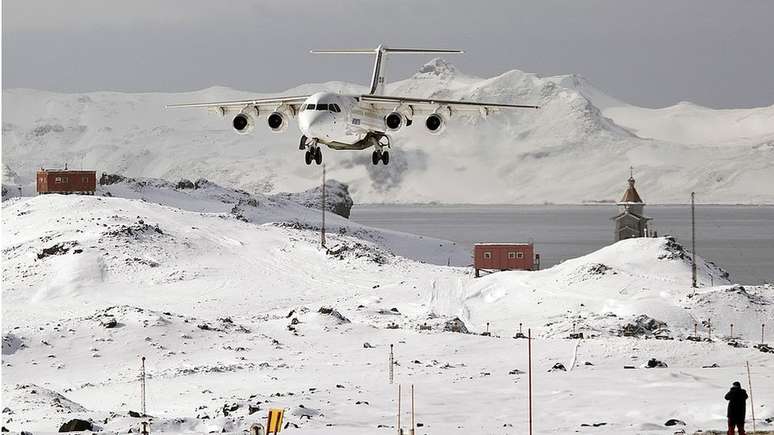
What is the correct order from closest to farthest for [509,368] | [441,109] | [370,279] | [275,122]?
[275,122], [441,109], [509,368], [370,279]

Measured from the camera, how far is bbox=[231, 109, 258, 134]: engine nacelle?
143 feet

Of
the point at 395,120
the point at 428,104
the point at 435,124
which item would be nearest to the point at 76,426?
the point at 395,120

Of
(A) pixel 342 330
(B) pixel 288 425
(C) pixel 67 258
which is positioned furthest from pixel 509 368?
(C) pixel 67 258

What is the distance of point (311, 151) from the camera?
4031 centimetres

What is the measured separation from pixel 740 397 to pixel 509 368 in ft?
89.1

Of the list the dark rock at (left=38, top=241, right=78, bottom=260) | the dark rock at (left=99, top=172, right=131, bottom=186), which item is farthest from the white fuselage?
the dark rock at (left=99, top=172, right=131, bottom=186)

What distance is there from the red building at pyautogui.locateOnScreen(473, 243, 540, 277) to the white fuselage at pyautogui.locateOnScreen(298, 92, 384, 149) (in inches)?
2271

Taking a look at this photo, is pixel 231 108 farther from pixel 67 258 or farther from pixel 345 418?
pixel 67 258

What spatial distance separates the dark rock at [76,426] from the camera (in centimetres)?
4059

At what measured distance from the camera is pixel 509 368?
191 ft

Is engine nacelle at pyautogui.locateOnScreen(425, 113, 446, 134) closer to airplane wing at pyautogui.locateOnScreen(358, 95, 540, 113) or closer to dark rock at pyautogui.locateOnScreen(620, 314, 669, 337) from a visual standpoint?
airplane wing at pyautogui.locateOnScreen(358, 95, 540, 113)

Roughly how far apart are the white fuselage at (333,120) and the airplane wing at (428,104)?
93 cm

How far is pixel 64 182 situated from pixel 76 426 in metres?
93.3

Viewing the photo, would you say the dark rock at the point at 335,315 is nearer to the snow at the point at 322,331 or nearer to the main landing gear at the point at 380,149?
the snow at the point at 322,331
